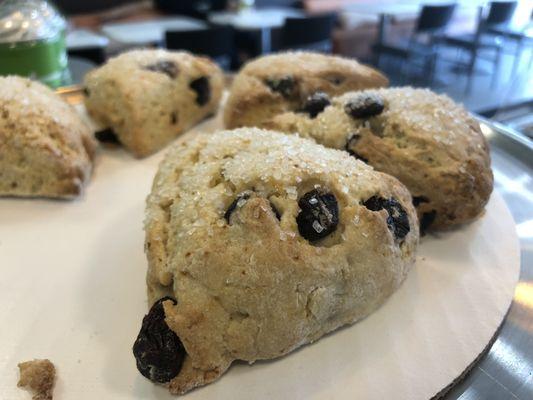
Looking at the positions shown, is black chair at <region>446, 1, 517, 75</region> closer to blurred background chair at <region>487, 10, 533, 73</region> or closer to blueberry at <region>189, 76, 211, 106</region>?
blurred background chair at <region>487, 10, 533, 73</region>

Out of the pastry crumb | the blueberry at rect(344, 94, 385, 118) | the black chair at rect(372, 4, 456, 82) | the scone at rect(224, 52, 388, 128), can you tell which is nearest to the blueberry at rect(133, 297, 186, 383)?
the pastry crumb

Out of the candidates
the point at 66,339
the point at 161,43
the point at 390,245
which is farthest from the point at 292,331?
the point at 161,43

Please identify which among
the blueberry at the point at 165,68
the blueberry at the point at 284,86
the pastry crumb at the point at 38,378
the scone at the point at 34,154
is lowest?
the pastry crumb at the point at 38,378

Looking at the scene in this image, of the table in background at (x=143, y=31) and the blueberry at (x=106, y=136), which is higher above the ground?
the blueberry at (x=106, y=136)

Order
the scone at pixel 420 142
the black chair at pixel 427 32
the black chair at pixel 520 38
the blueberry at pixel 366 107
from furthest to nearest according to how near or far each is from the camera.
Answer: the black chair at pixel 427 32 < the black chair at pixel 520 38 < the blueberry at pixel 366 107 < the scone at pixel 420 142

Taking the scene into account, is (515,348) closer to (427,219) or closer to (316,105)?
(427,219)

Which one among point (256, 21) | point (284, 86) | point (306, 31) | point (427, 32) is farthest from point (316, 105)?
point (427, 32)

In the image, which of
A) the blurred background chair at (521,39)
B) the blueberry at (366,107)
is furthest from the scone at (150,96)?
the blurred background chair at (521,39)

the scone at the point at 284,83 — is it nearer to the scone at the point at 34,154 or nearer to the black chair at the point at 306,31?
the scone at the point at 34,154
